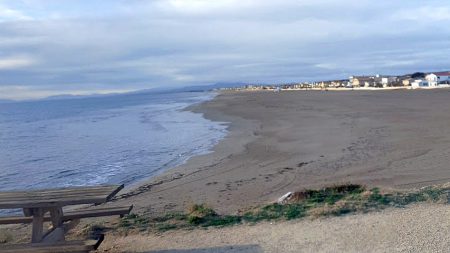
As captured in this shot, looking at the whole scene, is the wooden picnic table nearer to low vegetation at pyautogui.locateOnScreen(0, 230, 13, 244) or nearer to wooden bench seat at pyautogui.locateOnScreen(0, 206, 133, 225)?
wooden bench seat at pyautogui.locateOnScreen(0, 206, 133, 225)

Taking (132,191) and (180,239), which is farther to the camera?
(132,191)

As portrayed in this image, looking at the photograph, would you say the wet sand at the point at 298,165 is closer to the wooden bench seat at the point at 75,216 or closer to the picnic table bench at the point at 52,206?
the wooden bench seat at the point at 75,216

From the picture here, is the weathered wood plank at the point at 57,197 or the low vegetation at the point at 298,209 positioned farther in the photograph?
the low vegetation at the point at 298,209

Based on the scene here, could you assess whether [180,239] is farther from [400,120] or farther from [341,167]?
[400,120]

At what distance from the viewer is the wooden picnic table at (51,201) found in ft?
19.1

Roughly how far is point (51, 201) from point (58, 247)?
483 millimetres

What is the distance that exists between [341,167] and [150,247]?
8.17 meters

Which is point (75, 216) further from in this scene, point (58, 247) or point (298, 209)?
point (298, 209)

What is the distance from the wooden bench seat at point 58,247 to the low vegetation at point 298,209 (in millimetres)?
1565

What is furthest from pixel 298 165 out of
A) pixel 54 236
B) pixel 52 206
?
pixel 52 206

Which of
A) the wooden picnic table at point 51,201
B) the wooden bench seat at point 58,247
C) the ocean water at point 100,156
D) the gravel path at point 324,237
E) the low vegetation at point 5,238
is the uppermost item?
the wooden picnic table at point 51,201

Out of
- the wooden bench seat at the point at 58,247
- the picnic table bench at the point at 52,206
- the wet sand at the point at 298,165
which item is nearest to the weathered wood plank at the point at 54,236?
the picnic table bench at the point at 52,206

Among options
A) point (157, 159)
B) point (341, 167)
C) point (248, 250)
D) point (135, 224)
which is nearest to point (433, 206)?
point (248, 250)

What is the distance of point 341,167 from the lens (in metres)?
13.8
